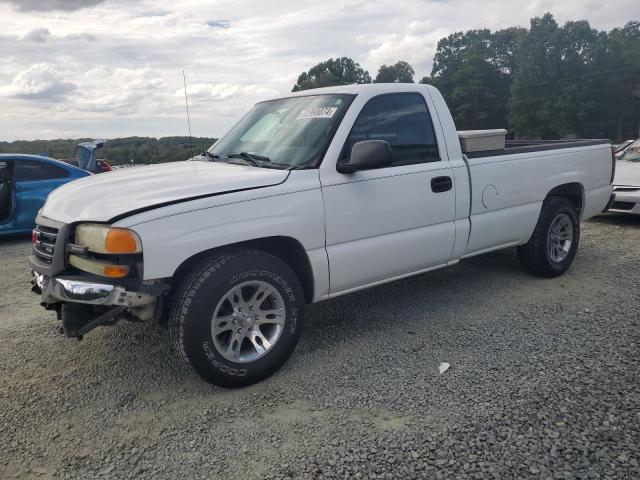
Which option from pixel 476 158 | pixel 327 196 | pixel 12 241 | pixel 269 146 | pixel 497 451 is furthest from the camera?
pixel 12 241

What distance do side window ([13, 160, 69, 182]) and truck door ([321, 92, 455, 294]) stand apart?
21.1 feet

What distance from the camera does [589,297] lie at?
16.2ft

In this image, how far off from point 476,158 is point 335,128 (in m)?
1.47

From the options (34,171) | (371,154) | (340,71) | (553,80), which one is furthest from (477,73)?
(371,154)

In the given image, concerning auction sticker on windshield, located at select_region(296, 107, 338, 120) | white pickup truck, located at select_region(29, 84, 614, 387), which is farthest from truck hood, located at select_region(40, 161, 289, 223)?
auction sticker on windshield, located at select_region(296, 107, 338, 120)

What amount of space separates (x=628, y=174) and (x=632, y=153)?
126 cm

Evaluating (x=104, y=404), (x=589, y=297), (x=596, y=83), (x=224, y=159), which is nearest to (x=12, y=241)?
(x=224, y=159)

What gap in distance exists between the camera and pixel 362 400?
3197mm

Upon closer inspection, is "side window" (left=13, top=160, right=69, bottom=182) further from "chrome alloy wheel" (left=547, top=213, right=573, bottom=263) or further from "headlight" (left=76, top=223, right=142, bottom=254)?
"chrome alloy wheel" (left=547, top=213, right=573, bottom=263)

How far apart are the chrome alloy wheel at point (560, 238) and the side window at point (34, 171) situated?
7.35m

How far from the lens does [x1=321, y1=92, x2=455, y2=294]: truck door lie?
375 centimetres

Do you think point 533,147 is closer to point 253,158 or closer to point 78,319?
point 253,158

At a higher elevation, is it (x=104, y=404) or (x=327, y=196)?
(x=327, y=196)

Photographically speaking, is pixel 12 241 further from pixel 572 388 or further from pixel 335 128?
pixel 572 388
